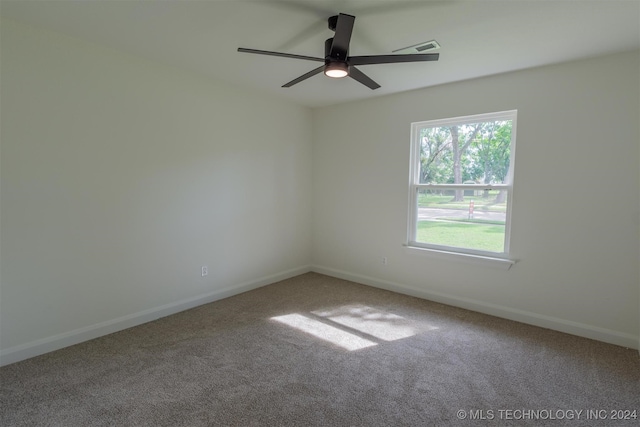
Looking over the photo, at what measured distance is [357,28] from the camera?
2.30m

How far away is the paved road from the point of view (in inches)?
133

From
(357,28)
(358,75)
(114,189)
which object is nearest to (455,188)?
(358,75)

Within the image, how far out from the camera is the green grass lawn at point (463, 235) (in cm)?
341

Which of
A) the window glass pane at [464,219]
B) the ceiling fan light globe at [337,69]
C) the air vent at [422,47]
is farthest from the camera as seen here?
the window glass pane at [464,219]

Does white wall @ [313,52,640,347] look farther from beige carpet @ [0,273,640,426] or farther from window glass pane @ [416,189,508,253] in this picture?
beige carpet @ [0,273,640,426]

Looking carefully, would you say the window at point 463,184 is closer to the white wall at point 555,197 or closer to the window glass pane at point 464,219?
the window glass pane at point 464,219

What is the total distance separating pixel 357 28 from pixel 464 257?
2599 mm

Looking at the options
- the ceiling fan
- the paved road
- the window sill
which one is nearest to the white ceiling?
the ceiling fan

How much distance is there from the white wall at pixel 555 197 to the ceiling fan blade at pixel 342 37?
197 centimetres

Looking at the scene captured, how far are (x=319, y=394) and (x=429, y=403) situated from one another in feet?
2.32

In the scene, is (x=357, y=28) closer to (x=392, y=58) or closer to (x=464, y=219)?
(x=392, y=58)

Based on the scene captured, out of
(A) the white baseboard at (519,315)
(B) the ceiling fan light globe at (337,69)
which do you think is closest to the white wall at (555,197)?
(A) the white baseboard at (519,315)

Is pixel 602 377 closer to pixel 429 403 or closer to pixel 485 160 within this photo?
pixel 429 403

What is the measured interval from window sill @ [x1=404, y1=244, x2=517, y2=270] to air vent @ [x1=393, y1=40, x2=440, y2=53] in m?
2.18
